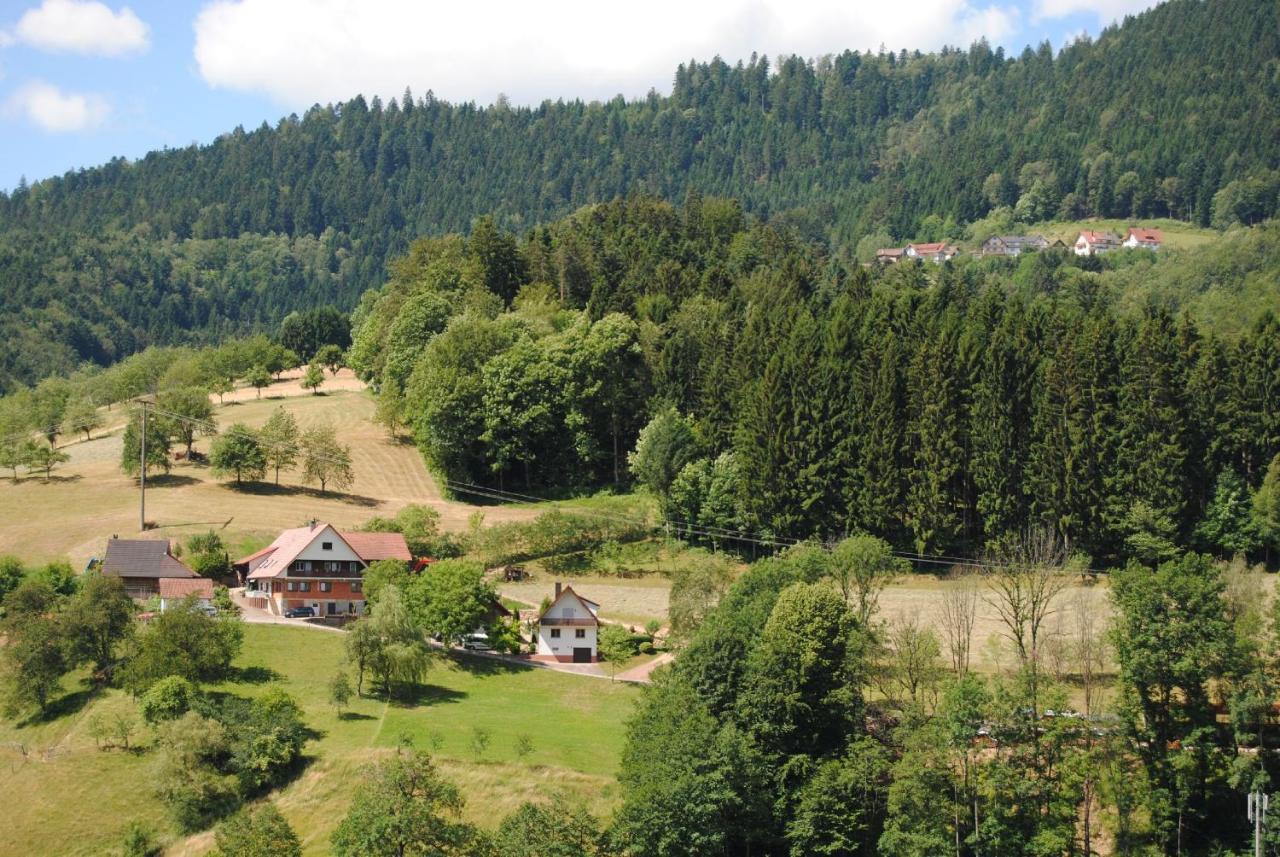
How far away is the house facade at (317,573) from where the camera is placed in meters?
69.3

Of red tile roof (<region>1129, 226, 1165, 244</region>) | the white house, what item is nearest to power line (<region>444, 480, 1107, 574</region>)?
the white house

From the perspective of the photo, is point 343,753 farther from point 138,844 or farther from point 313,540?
point 313,540

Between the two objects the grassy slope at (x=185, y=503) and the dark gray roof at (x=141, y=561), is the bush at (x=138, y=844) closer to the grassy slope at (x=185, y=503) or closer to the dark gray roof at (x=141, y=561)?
the dark gray roof at (x=141, y=561)

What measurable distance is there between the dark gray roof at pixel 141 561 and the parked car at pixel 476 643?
51.1 ft

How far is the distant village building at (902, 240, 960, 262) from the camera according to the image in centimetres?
17962

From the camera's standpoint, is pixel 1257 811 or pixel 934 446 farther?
pixel 934 446

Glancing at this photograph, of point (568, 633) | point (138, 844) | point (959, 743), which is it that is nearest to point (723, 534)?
point (568, 633)

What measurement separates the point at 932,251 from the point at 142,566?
133653mm

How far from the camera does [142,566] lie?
7081 cm

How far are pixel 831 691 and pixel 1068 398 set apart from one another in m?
26.7

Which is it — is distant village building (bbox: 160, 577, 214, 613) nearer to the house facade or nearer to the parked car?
the house facade

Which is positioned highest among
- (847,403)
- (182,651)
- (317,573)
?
(847,403)

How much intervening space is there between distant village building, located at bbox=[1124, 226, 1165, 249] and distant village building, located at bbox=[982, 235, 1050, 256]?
977cm

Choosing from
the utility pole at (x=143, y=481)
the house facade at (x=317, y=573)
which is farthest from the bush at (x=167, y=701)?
the utility pole at (x=143, y=481)
